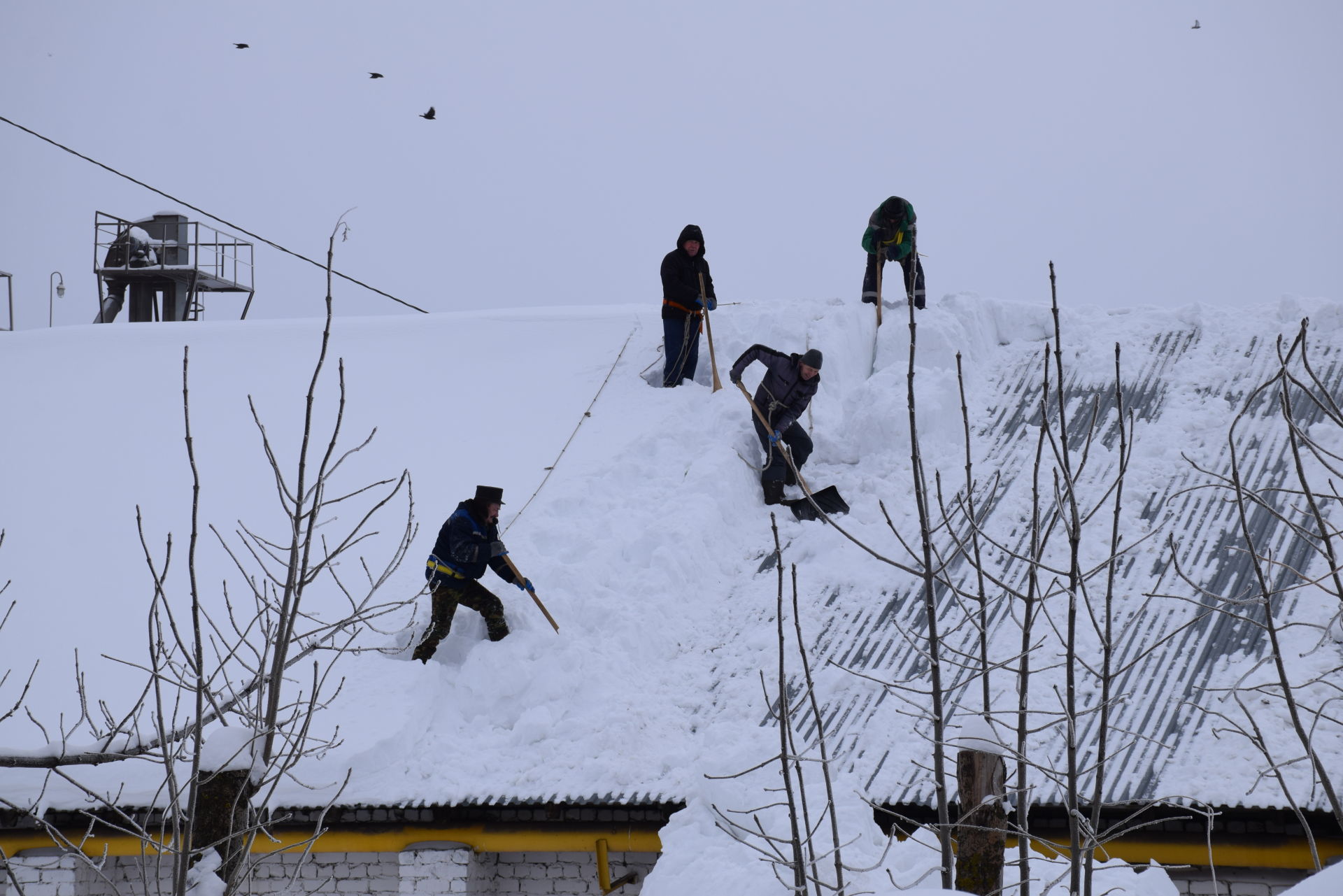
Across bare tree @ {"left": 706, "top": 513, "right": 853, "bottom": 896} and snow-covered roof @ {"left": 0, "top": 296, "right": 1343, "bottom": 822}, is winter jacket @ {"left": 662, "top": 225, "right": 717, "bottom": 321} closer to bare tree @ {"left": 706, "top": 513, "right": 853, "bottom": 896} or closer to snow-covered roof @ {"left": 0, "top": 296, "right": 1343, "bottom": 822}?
snow-covered roof @ {"left": 0, "top": 296, "right": 1343, "bottom": 822}

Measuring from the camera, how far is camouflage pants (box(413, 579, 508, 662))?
266 inches

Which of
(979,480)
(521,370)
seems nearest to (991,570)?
(979,480)

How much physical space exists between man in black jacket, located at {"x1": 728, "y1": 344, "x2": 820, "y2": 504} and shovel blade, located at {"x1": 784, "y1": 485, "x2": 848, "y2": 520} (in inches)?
10.5

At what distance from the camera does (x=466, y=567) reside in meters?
6.77

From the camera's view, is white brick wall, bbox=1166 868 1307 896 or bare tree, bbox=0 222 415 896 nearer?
bare tree, bbox=0 222 415 896

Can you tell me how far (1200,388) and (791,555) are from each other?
11.8 feet

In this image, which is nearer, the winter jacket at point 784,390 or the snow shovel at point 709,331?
the winter jacket at point 784,390

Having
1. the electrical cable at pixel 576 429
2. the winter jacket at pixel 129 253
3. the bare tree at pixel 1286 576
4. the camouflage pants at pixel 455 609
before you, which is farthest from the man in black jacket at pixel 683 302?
the winter jacket at pixel 129 253

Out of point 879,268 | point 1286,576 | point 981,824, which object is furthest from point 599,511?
point 981,824

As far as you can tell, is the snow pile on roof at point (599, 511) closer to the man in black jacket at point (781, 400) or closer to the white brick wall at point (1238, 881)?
the man in black jacket at point (781, 400)

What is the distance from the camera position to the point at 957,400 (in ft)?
28.9

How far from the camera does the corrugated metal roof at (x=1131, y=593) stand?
5.52m

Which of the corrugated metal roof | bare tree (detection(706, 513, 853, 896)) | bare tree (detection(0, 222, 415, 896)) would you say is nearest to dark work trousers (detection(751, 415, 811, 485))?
the corrugated metal roof

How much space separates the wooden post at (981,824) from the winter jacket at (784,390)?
5391mm
